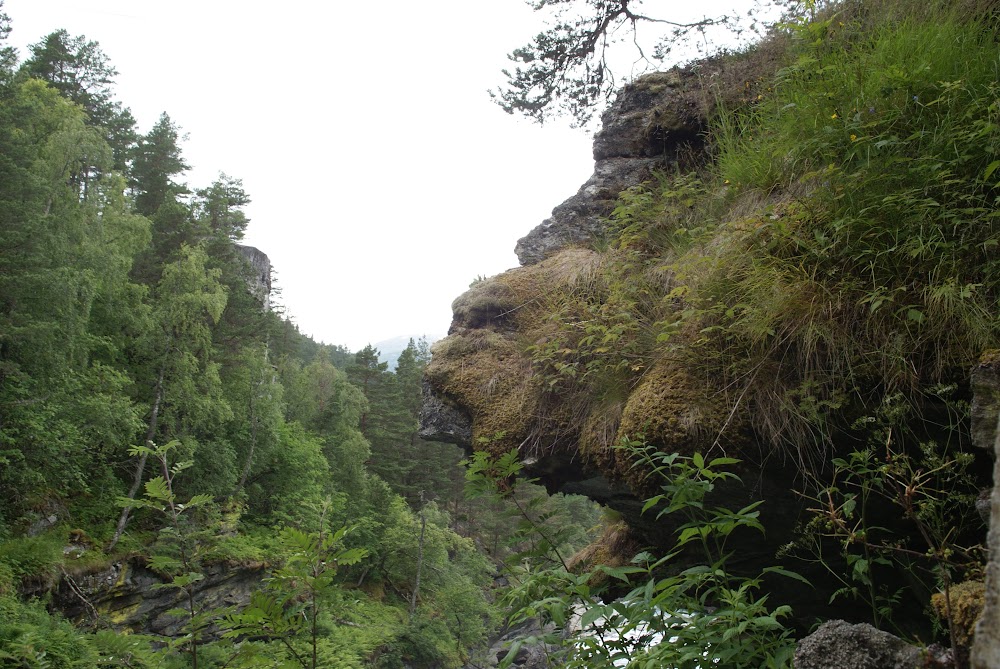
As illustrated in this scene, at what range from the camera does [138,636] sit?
2.49 metres

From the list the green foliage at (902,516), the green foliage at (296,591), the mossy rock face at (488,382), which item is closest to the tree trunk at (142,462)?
the mossy rock face at (488,382)

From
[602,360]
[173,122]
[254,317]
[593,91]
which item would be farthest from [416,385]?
[602,360]

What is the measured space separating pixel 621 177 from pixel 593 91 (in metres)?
2.22

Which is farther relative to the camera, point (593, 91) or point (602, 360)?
point (593, 91)

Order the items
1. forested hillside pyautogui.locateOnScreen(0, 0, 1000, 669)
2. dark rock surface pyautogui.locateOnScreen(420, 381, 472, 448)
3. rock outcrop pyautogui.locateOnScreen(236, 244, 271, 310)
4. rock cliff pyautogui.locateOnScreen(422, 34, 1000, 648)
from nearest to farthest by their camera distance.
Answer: forested hillside pyautogui.locateOnScreen(0, 0, 1000, 669), rock cliff pyautogui.locateOnScreen(422, 34, 1000, 648), dark rock surface pyautogui.locateOnScreen(420, 381, 472, 448), rock outcrop pyautogui.locateOnScreen(236, 244, 271, 310)

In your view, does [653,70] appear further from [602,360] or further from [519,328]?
[602,360]

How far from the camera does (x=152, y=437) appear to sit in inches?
657

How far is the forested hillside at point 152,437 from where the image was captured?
11.2 meters

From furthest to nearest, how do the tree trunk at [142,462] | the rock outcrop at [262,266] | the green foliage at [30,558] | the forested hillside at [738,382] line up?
the rock outcrop at [262,266] < the tree trunk at [142,462] < the green foliage at [30,558] < the forested hillside at [738,382]

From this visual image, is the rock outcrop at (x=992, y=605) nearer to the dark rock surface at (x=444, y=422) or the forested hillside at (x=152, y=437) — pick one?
the forested hillside at (x=152, y=437)

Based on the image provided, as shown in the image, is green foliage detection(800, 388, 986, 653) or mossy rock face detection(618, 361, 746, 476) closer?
green foliage detection(800, 388, 986, 653)

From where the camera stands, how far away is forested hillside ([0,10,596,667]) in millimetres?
11180

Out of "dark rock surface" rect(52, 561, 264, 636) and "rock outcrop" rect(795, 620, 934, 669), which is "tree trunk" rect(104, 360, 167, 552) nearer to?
"dark rock surface" rect(52, 561, 264, 636)

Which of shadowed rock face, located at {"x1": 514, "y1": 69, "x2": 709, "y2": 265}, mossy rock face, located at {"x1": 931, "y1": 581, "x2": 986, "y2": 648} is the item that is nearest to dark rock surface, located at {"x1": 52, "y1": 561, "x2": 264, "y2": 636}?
shadowed rock face, located at {"x1": 514, "y1": 69, "x2": 709, "y2": 265}
